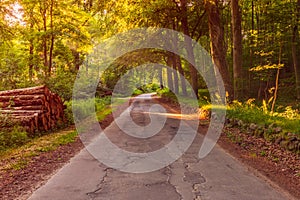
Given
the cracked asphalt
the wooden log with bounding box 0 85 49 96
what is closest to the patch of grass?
the cracked asphalt

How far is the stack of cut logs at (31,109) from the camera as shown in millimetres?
10765

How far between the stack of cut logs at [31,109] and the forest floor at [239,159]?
83.7 inches

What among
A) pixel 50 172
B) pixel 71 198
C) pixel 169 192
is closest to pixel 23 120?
pixel 50 172

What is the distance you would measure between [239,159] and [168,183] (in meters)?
2.84

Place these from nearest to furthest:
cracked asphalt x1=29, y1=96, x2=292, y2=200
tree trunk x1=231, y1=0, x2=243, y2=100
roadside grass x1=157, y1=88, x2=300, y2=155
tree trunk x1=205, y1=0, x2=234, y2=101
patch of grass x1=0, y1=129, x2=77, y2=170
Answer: cracked asphalt x1=29, y1=96, x2=292, y2=200
patch of grass x1=0, y1=129, x2=77, y2=170
roadside grass x1=157, y1=88, x2=300, y2=155
tree trunk x1=231, y1=0, x2=243, y2=100
tree trunk x1=205, y1=0, x2=234, y2=101

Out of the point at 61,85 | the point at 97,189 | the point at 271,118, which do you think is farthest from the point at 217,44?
the point at 97,189

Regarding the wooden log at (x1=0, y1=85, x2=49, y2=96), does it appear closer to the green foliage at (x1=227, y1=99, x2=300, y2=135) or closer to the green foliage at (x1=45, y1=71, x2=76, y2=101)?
the green foliage at (x1=45, y1=71, x2=76, y2=101)

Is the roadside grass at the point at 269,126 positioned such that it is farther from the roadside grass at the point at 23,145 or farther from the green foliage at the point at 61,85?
the green foliage at the point at 61,85

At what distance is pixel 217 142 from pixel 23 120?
22.9 ft

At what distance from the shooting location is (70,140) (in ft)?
35.1

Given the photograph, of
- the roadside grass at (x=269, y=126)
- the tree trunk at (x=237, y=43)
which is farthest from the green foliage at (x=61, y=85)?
the roadside grass at (x=269, y=126)

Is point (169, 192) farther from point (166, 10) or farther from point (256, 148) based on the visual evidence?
point (166, 10)

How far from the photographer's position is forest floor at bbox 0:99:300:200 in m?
5.75

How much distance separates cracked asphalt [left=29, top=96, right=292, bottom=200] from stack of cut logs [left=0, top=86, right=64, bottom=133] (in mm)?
3816
